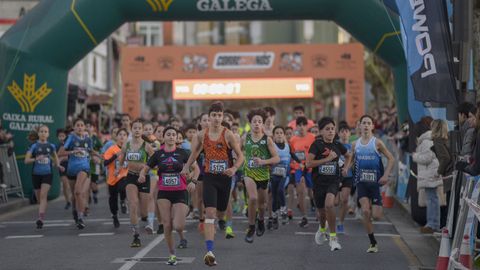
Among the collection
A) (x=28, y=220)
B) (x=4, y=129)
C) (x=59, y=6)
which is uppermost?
(x=59, y=6)

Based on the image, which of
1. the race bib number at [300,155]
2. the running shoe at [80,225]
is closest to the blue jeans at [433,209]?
the race bib number at [300,155]

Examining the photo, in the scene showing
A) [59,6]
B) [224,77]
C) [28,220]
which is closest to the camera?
[28,220]

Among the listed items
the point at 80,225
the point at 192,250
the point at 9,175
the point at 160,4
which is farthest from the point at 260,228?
the point at 9,175

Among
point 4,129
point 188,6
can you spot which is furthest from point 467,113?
point 4,129

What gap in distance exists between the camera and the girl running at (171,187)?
11.7 meters

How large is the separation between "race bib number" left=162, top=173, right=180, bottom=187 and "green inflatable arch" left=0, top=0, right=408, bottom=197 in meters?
9.08

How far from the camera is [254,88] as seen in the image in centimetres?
3475

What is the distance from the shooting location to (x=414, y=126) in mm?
16547

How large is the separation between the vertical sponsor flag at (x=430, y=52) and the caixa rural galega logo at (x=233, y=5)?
31.1ft

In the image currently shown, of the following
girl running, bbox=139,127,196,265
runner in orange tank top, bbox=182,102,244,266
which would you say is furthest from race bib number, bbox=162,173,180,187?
runner in orange tank top, bbox=182,102,244,266

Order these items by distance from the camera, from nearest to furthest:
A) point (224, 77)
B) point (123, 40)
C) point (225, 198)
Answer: point (225, 198) → point (224, 77) → point (123, 40)

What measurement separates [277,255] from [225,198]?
964mm

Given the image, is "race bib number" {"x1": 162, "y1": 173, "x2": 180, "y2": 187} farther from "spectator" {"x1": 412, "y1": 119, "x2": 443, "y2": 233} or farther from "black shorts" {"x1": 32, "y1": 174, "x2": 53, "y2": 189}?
"black shorts" {"x1": 32, "y1": 174, "x2": 53, "y2": 189}

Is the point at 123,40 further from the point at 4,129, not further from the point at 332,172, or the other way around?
the point at 332,172
